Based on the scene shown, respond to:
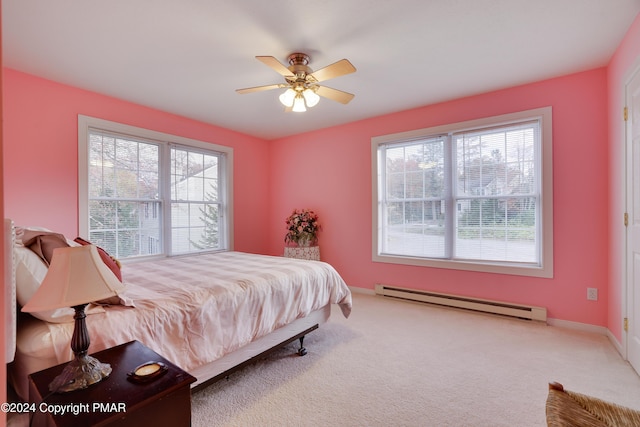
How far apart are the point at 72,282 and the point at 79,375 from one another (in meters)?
0.37

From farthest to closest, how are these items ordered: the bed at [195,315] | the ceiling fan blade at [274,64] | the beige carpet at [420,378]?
the ceiling fan blade at [274,64]
the beige carpet at [420,378]
the bed at [195,315]

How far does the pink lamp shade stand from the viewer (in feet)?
3.43

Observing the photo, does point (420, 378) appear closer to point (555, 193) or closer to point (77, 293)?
point (77, 293)

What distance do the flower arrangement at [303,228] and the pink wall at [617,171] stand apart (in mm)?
3486

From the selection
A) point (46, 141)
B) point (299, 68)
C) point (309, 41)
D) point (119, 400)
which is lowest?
point (119, 400)

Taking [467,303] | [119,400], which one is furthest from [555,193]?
[119,400]

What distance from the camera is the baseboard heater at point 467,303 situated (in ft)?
10.3

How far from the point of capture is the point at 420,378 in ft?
7.00

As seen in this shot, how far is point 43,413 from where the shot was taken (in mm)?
1024

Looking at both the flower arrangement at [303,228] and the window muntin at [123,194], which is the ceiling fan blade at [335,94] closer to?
the flower arrangement at [303,228]

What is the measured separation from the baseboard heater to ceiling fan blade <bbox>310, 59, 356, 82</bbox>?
2.88 meters

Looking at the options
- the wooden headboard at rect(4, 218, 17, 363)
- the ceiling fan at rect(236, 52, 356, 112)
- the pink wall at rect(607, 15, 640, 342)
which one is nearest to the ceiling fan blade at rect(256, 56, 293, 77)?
the ceiling fan at rect(236, 52, 356, 112)

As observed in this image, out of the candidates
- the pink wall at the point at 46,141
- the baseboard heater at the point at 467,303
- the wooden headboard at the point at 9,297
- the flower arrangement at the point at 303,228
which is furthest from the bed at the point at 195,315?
the flower arrangement at the point at 303,228

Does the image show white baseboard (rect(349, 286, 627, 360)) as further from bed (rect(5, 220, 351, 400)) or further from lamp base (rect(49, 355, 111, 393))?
lamp base (rect(49, 355, 111, 393))
